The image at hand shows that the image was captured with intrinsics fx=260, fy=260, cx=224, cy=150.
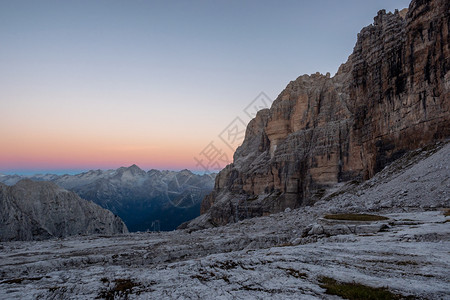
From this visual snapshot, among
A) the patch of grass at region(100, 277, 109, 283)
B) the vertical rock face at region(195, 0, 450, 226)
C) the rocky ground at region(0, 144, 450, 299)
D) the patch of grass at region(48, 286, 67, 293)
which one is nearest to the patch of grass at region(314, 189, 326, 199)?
the vertical rock face at region(195, 0, 450, 226)

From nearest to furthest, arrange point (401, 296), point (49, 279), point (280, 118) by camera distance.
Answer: point (401, 296) → point (49, 279) → point (280, 118)

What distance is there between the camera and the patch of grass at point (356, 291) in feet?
27.7

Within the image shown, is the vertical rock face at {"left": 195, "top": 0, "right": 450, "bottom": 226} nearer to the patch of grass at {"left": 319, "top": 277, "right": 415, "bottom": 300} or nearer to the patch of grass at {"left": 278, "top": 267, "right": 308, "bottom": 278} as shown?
the patch of grass at {"left": 278, "top": 267, "right": 308, "bottom": 278}

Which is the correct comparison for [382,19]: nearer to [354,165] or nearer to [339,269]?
[354,165]

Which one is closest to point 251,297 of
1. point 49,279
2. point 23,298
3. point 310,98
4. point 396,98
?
point 23,298

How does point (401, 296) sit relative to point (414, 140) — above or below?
below

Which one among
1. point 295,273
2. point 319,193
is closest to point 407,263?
point 295,273

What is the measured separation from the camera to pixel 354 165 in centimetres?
7500

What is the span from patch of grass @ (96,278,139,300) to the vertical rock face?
5078cm

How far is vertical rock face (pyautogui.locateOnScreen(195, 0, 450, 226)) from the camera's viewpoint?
149ft

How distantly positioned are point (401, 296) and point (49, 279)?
678 inches

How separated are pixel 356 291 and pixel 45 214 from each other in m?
96.9

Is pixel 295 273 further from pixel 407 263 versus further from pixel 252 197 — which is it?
→ pixel 252 197

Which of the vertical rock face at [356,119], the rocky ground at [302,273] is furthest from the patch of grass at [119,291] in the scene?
the vertical rock face at [356,119]
